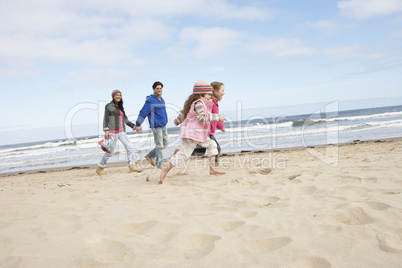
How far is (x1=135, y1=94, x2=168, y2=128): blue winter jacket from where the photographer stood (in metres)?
6.14

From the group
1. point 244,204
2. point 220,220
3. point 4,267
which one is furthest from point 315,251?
point 4,267

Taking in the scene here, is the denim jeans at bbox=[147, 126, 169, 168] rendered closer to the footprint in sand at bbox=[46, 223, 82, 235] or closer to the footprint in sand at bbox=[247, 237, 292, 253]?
the footprint in sand at bbox=[46, 223, 82, 235]

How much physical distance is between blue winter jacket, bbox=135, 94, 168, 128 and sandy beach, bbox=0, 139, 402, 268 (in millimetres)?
2604

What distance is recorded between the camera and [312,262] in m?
1.64

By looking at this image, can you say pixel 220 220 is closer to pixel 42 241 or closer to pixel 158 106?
pixel 42 241

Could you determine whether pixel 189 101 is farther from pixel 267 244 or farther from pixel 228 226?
pixel 267 244

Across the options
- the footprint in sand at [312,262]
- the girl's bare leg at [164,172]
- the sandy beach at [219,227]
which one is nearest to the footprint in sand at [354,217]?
the sandy beach at [219,227]

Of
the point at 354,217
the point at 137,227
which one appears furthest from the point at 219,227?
the point at 354,217

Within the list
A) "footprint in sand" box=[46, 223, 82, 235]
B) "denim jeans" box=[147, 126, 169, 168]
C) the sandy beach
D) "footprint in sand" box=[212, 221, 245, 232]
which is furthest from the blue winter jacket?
"footprint in sand" box=[212, 221, 245, 232]

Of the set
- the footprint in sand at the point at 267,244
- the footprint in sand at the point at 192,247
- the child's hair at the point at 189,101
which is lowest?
the footprint in sand at the point at 192,247

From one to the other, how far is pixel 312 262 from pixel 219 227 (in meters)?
0.81

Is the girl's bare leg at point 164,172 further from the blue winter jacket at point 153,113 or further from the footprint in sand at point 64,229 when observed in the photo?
the footprint in sand at point 64,229

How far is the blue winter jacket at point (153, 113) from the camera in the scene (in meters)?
6.14

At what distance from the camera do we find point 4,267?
178cm
